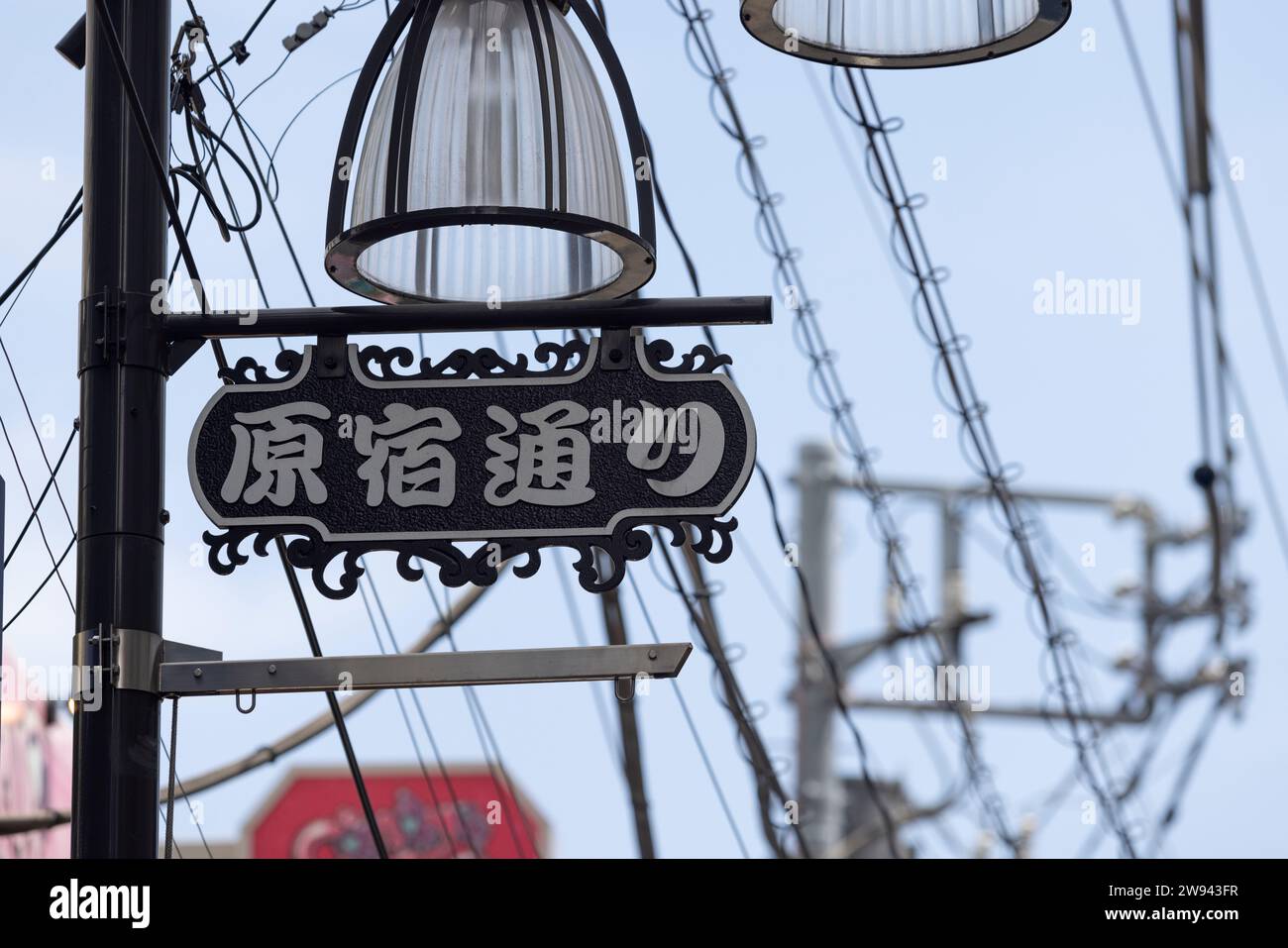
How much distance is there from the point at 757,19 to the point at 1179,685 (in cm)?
1958

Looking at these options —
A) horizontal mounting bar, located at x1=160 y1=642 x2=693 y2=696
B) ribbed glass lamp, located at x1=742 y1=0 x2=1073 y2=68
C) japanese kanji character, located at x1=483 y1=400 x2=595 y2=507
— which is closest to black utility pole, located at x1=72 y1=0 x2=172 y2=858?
horizontal mounting bar, located at x1=160 y1=642 x2=693 y2=696

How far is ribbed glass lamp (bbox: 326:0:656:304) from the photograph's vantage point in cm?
433

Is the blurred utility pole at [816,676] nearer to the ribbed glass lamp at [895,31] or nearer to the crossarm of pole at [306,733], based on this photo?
the crossarm of pole at [306,733]

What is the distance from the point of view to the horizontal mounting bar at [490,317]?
4109 millimetres

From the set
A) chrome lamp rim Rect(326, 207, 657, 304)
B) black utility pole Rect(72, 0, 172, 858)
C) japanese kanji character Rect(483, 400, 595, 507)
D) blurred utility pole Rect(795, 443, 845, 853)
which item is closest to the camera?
japanese kanji character Rect(483, 400, 595, 507)

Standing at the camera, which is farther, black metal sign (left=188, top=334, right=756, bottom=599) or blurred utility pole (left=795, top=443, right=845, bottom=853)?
blurred utility pole (left=795, top=443, right=845, bottom=853)

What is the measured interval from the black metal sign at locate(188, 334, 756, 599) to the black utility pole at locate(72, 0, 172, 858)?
10.8 inches

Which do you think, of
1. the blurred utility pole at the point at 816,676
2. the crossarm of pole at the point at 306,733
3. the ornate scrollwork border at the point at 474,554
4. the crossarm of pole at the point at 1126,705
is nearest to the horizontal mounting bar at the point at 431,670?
the ornate scrollwork border at the point at 474,554

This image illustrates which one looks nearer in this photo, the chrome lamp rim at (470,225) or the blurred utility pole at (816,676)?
the chrome lamp rim at (470,225)

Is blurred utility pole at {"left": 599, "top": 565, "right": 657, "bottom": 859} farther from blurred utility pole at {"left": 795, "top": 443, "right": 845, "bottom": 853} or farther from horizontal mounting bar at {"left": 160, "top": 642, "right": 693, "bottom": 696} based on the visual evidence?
blurred utility pole at {"left": 795, "top": 443, "right": 845, "bottom": 853}

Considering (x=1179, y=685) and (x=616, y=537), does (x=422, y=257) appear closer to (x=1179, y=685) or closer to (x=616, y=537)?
→ (x=616, y=537)

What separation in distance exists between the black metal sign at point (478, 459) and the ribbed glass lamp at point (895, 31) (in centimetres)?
101

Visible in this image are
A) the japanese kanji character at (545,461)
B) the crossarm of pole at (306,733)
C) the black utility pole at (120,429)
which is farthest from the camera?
the crossarm of pole at (306,733)
